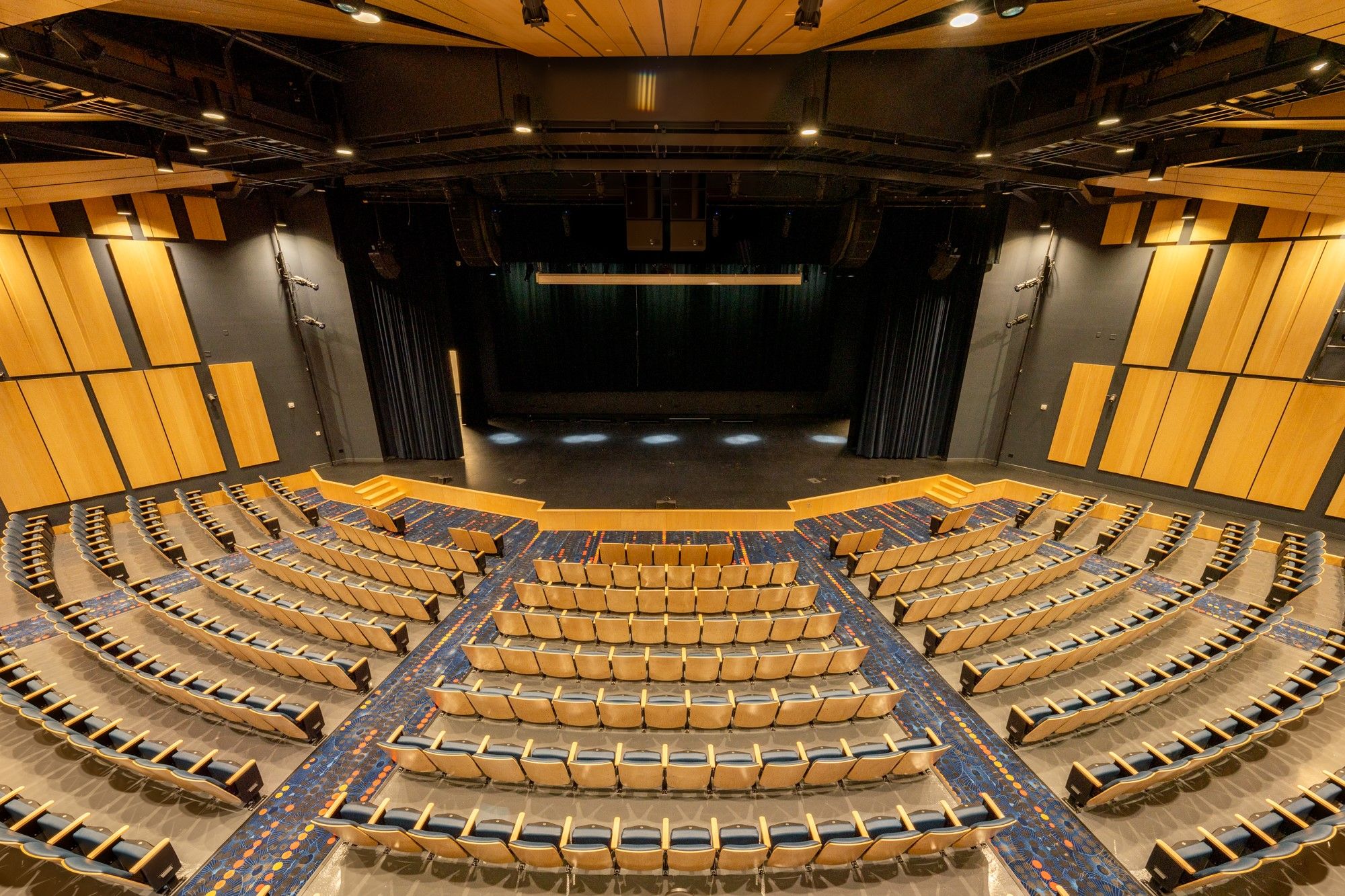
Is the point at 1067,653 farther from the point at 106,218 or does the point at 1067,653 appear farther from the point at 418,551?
the point at 106,218

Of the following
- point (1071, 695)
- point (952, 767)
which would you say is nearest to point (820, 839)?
point (952, 767)

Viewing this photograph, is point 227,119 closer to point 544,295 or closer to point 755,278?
point 755,278

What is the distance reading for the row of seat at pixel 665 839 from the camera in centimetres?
325

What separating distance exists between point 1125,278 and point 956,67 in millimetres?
6380

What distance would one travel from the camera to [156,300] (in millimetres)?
9227

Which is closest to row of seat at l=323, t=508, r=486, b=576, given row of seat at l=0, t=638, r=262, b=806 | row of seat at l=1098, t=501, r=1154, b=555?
row of seat at l=0, t=638, r=262, b=806

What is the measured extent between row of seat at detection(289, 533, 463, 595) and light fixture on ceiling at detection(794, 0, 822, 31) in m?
7.14

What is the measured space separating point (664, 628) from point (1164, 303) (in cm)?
1135

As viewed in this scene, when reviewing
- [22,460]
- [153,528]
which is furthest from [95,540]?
[22,460]

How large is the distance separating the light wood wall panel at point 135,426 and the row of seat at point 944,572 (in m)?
13.3

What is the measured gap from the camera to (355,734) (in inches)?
182

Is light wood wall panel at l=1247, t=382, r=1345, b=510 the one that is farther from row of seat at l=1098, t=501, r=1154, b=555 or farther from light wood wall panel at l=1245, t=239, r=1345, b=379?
row of seat at l=1098, t=501, r=1154, b=555

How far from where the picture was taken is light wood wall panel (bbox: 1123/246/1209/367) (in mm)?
8953

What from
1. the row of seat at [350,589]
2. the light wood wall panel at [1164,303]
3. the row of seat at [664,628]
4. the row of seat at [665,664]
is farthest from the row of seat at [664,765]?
the light wood wall panel at [1164,303]
